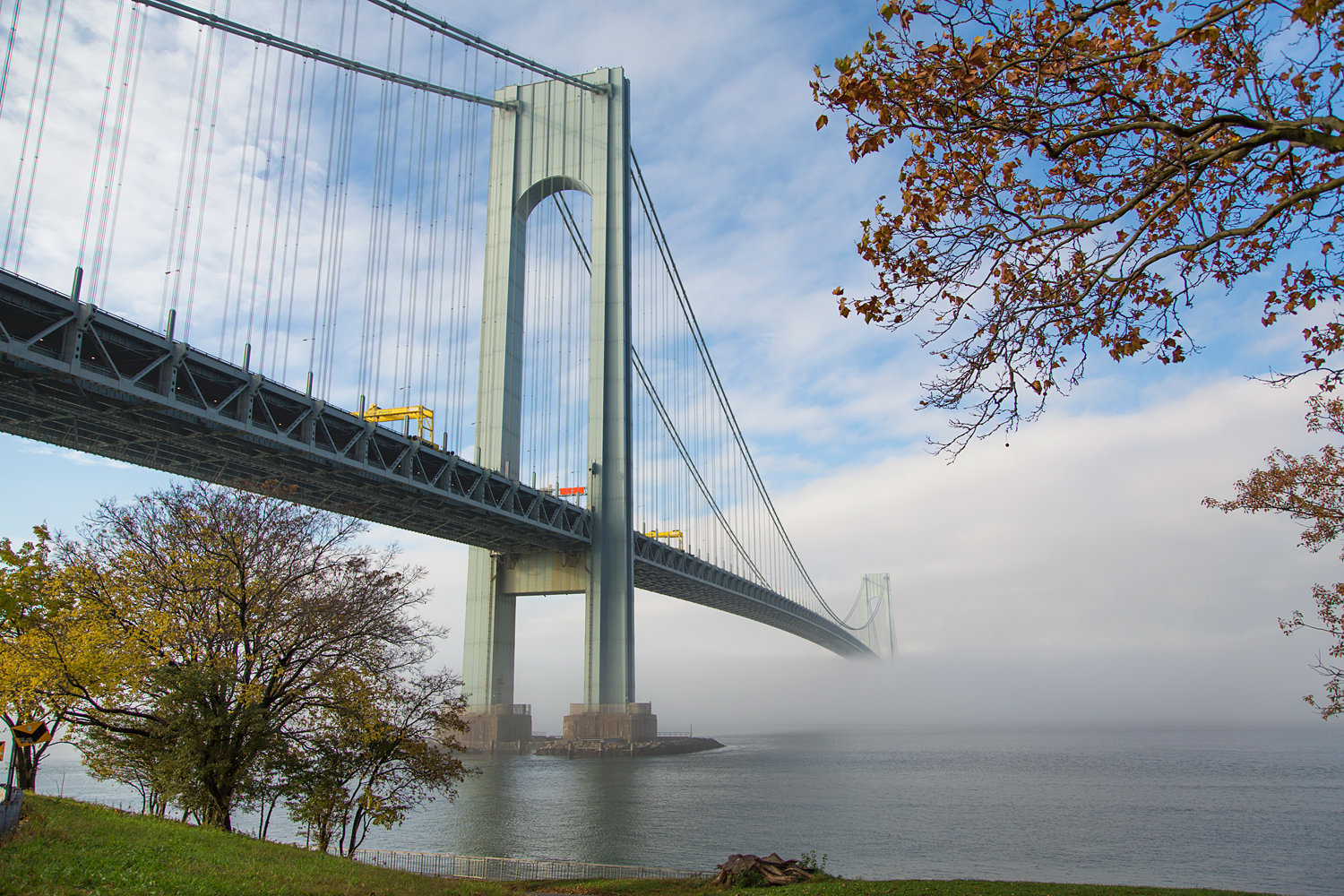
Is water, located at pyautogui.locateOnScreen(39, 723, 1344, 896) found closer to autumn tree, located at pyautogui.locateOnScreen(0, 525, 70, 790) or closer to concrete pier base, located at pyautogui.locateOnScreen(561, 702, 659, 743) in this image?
concrete pier base, located at pyautogui.locateOnScreen(561, 702, 659, 743)

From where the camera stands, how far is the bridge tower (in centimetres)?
4775

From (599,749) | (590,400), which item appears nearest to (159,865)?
(599,749)

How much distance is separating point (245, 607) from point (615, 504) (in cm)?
3533

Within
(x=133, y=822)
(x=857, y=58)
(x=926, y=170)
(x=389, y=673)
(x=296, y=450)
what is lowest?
(x=133, y=822)

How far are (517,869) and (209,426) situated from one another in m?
16.0

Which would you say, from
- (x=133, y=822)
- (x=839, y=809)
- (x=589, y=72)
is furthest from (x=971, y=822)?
(x=589, y=72)

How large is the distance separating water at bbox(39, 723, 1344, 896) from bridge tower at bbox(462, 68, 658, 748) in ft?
14.9

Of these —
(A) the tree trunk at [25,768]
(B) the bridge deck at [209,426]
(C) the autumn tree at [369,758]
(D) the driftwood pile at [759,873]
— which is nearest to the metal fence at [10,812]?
(A) the tree trunk at [25,768]

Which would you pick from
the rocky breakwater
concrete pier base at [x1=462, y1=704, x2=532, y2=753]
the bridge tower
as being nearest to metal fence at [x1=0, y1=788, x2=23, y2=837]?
Result: the bridge tower

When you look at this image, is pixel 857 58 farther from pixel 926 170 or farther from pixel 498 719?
pixel 498 719

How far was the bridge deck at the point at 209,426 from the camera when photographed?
823 inches

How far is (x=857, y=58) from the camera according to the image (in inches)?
254

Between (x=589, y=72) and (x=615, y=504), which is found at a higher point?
(x=589, y=72)

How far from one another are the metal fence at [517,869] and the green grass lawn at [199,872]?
178cm
